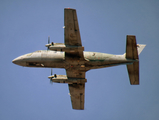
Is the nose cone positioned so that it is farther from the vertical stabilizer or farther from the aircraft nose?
the vertical stabilizer

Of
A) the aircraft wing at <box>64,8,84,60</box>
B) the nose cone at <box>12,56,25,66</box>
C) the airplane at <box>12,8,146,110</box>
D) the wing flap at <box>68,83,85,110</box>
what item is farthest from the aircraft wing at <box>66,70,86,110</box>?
the nose cone at <box>12,56,25,66</box>

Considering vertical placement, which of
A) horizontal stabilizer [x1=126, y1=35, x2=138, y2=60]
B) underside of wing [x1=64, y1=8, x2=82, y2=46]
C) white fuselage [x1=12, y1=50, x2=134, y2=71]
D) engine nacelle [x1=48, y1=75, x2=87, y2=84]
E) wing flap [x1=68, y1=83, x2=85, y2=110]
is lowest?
wing flap [x1=68, y1=83, x2=85, y2=110]

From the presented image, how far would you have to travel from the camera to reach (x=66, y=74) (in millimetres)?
34594

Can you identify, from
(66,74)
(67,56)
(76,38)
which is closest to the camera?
(76,38)

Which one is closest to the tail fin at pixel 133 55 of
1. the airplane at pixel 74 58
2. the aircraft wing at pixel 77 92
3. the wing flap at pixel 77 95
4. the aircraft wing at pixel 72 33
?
the airplane at pixel 74 58

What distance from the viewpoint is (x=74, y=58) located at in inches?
1230

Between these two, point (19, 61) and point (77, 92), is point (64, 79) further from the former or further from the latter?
point (19, 61)

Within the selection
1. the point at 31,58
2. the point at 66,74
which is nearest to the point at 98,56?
the point at 66,74

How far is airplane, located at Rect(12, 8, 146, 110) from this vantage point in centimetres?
2905

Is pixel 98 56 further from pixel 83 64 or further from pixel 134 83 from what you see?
pixel 134 83

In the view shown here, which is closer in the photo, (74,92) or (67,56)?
(67,56)

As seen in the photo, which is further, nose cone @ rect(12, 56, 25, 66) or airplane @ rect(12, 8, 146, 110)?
nose cone @ rect(12, 56, 25, 66)

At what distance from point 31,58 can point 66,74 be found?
6.45 metres

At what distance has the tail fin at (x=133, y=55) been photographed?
2924 cm
